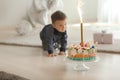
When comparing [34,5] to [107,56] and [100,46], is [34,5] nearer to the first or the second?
[100,46]

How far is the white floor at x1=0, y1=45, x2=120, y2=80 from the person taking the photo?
135 cm

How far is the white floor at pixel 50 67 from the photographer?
1348 millimetres

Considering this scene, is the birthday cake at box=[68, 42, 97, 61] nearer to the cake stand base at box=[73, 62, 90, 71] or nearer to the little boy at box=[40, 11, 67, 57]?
the cake stand base at box=[73, 62, 90, 71]

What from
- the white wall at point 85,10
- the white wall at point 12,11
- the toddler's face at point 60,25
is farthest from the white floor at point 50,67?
the white wall at point 85,10

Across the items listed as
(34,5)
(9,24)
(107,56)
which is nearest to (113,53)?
(107,56)

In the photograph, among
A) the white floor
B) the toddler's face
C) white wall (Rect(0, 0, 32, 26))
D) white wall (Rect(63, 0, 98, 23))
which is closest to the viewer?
the white floor

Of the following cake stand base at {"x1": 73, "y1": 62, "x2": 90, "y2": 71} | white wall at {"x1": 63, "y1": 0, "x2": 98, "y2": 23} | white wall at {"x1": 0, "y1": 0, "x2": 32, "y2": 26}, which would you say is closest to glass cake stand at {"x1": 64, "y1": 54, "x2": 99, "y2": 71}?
cake stand base at {"x1": 73, "y1": 62, "x2": 90, "y2": 71}

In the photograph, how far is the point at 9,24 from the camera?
10.7ft

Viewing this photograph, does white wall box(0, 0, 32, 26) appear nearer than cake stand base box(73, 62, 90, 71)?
No

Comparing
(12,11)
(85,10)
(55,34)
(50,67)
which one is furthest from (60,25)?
(85,10)

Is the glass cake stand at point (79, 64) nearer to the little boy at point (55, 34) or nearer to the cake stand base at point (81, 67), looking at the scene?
the cake stand base at point (81, 67)

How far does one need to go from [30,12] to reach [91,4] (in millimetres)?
910

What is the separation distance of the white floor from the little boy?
7 centimetres

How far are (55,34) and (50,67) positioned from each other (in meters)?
0.35
